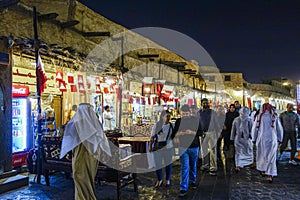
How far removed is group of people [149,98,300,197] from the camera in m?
6.66

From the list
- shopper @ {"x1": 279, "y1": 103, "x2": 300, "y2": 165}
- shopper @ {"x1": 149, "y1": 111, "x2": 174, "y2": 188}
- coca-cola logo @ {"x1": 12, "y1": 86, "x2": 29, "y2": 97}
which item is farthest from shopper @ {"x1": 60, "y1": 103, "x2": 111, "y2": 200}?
shopper @ {"x1": 279, "y1": 103, "x2": 300, "y2": 165}

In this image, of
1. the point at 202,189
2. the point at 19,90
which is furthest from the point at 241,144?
the point at 19,90

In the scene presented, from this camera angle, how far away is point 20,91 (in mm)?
9148

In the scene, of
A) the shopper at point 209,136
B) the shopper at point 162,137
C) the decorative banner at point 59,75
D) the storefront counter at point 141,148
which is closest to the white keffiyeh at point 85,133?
the shopper at point 162,137

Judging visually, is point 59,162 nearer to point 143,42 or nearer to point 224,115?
point 224,115

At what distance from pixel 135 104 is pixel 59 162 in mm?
8290

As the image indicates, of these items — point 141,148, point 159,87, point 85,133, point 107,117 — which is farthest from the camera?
point 159,87

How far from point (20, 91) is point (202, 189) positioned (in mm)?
6251

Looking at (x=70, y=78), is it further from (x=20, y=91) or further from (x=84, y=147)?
(x=84, y=147)

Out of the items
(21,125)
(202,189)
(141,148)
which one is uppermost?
(21,125)

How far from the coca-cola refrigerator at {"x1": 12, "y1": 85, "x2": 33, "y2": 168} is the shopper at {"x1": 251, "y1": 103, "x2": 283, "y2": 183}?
7.15 m

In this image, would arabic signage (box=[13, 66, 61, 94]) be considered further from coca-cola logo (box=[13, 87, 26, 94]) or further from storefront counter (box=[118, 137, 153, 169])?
storefront counter (box=[118, 137, 153, 169])

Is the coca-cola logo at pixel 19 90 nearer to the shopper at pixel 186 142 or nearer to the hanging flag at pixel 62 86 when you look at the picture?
the hanging flag at pixel 62 86

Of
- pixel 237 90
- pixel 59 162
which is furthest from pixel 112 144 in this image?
pixel 237 90
